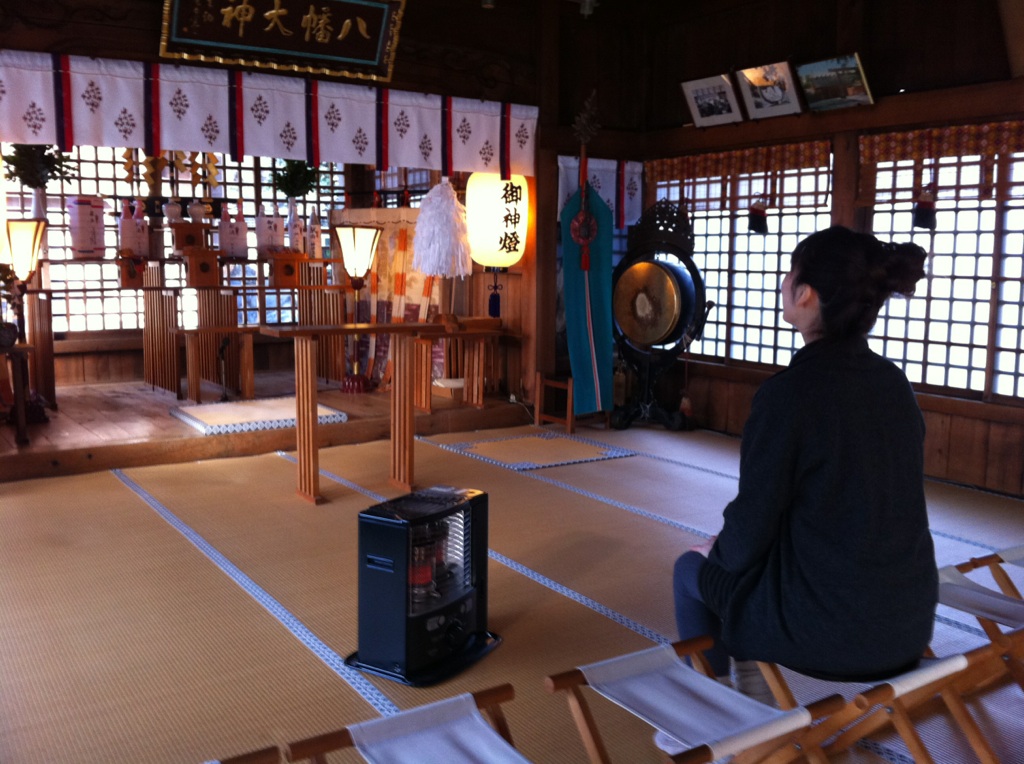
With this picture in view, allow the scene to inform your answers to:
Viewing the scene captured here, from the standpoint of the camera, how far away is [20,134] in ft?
16.3

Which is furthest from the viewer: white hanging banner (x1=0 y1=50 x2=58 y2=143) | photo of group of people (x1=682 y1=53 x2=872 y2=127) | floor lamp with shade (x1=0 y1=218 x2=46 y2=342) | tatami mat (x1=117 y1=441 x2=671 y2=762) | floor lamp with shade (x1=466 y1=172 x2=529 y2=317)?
floor lamp with shade (x1=466 y1=172 x2=529 y2=317)

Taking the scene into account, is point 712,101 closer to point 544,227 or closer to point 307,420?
point 544,227

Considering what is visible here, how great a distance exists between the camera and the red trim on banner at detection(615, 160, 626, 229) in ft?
23.9

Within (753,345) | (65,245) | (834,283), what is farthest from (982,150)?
(65,245)

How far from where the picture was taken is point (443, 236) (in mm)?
6809

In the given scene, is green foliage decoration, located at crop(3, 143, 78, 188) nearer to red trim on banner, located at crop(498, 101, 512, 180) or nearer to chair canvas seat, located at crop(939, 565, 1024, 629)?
red trim on banner, located at crop(498, 101, 512, 180)

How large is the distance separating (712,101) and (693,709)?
553 centimetres

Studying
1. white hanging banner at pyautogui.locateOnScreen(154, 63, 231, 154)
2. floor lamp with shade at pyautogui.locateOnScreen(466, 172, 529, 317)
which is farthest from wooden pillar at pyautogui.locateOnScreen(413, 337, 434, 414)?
white hanging banner at pyautogui.locateOnScreen(154, 63, 231, 154)

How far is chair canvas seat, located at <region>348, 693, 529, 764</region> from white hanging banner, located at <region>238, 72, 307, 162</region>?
443 centimetres

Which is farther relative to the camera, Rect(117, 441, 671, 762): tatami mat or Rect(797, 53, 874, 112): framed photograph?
Rect(797, 53, 874, 112): framed photograph

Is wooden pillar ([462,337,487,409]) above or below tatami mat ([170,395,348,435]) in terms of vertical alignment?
above

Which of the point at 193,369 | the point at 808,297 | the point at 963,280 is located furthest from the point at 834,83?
the point at 193,369

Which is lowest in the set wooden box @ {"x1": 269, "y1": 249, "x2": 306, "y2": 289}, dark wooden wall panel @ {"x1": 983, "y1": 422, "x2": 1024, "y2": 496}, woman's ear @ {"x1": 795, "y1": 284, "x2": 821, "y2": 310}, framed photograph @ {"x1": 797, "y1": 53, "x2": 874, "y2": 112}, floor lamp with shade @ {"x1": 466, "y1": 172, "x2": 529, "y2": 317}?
dark wooden wall panel @ {"x1": 983, "y1": 422, "x2": 1024, "y2": 496}

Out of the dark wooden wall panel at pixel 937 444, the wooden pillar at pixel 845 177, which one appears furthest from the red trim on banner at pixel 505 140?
the dark wooden wall panel at pixel 937 444
